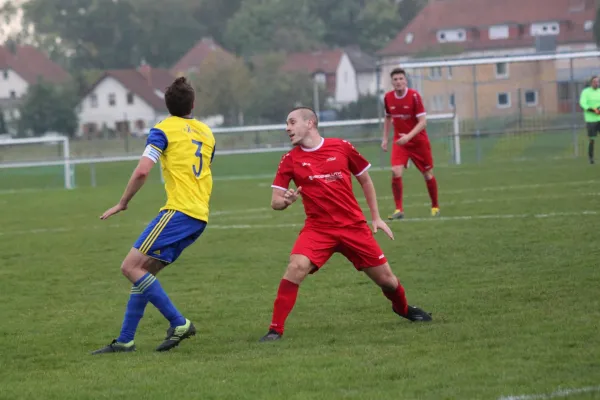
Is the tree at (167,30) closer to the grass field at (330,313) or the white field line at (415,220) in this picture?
the white field line at (415,220)

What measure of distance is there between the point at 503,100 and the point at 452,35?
6171cm

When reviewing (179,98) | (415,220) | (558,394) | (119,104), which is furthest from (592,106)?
(119,104)

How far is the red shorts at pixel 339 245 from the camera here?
795 cm

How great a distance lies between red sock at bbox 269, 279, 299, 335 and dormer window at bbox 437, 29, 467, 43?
8702 cm

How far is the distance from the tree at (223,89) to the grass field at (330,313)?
57278mm

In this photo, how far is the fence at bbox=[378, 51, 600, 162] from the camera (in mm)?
31656

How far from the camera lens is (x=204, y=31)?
122 m

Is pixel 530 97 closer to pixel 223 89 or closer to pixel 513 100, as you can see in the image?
pixel 513 100

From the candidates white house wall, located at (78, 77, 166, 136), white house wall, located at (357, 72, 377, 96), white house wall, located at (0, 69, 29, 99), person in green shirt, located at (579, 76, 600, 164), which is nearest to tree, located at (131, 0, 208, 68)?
white house wall, located at (0, 69, 29, 99)

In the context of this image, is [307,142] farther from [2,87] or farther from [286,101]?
[2,87]

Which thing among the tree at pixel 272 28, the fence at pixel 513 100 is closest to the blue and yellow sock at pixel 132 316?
the fence at pixel 513 100

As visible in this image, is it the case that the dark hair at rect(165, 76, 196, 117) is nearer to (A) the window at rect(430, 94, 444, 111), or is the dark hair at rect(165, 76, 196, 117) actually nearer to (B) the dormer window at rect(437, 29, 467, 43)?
(A) the window at rect(430, 94, 444, 111)

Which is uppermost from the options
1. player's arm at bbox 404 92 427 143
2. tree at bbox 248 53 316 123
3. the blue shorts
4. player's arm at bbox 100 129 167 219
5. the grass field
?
tree at bbox 248 53 316 123

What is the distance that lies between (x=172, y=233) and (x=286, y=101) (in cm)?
7362
